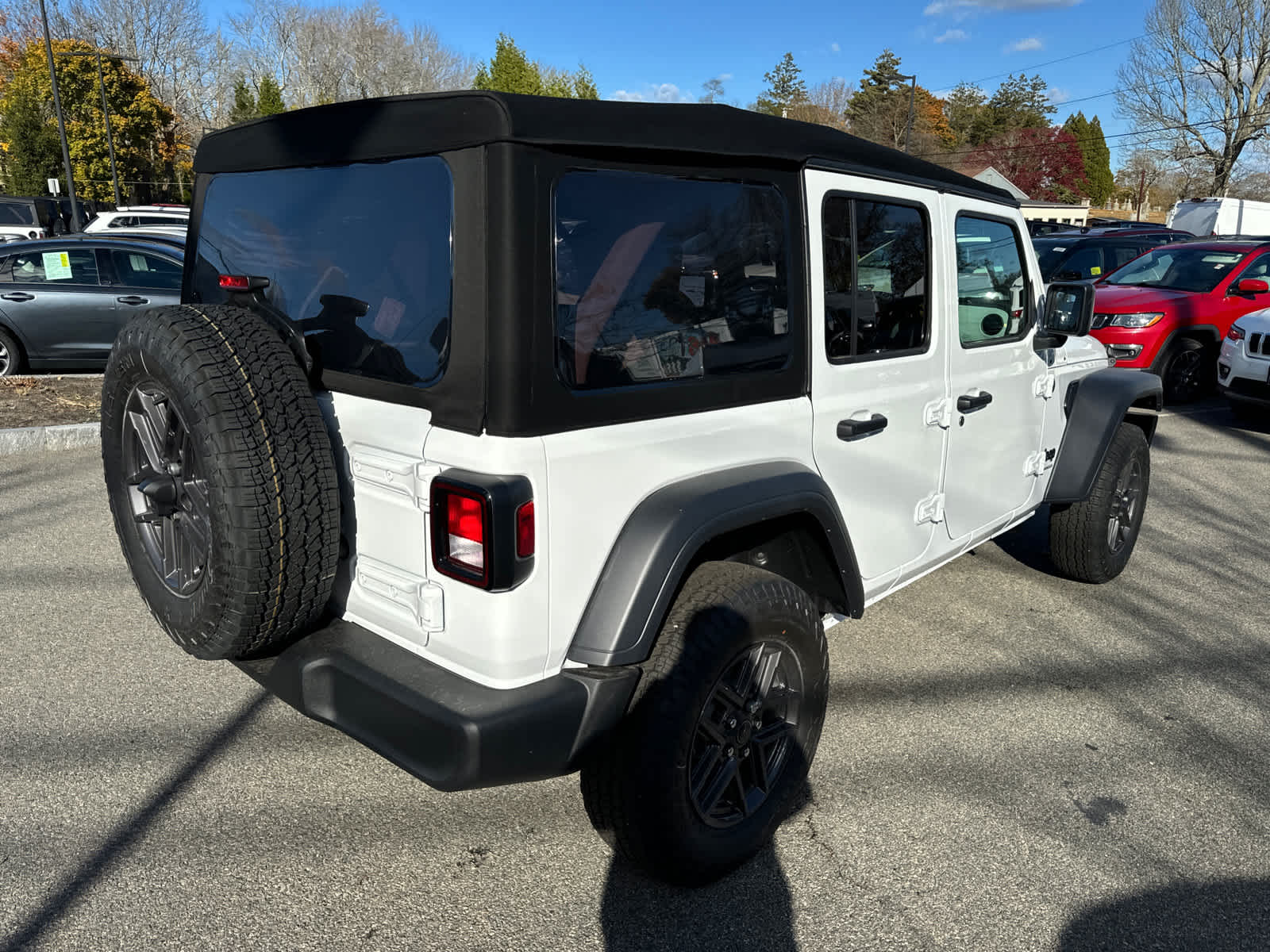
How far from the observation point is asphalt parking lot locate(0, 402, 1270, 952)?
2439mm

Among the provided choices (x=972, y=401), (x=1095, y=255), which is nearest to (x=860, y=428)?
(x=972, y=401)

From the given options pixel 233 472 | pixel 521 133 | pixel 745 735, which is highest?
pixel 521 133

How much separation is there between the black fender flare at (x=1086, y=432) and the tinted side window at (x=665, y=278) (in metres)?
2.32

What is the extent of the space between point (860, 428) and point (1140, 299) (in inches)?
334

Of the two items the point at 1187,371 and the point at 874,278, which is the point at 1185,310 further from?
the point at 874,278

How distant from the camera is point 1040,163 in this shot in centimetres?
7094

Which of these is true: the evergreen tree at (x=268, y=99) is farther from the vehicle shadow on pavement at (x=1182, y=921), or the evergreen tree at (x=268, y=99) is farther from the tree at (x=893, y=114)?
the vehicle shadow on pavement at (x=1182, y=921)

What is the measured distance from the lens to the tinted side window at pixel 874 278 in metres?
2.78

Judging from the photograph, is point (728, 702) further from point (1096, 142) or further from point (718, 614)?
point (1096, 142)

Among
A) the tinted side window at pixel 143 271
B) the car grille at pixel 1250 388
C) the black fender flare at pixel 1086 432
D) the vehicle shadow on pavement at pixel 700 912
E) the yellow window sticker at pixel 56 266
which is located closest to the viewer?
the vehicle shadow on pavement at pixel 700 912

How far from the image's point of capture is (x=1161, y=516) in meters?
6.06

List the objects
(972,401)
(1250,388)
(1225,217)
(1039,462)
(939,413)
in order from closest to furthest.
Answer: (939,413) < (972,401) < (1039,462) < (1250,388) < (1225,217)

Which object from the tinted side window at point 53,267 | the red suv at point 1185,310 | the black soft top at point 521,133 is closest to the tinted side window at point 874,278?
the black soft top at point 521,133

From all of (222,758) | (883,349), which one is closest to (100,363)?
(222,758)
